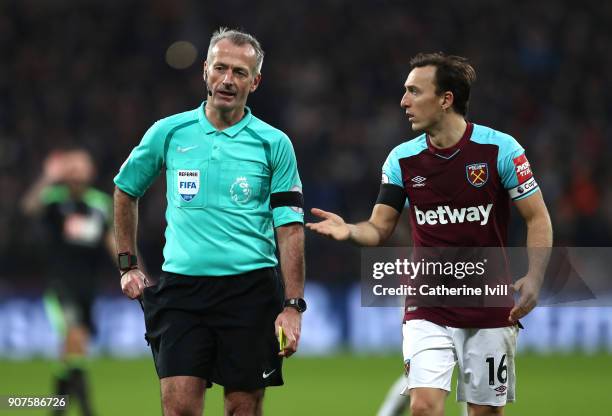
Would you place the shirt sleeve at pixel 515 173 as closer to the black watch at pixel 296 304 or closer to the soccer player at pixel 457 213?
the soccer player at pixel 457 213

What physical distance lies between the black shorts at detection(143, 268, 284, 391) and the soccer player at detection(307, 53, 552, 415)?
628mm

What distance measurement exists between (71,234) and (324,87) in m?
8.68

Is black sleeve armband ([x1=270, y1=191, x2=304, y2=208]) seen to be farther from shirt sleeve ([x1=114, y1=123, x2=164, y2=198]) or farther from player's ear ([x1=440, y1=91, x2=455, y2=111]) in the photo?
player's ear ([x1=440, y1=91, x2=455, y2=111])

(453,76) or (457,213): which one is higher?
(453,76)

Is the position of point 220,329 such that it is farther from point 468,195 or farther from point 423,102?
point 423,102

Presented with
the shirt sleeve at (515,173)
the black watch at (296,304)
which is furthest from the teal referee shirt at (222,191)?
the shirt sleeve at (515,173)

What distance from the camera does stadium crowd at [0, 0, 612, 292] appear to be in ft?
51.1

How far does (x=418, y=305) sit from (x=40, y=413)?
468cm

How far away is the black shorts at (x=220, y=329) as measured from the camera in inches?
209

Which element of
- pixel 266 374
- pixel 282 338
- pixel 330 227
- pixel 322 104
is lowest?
pixel 266 374

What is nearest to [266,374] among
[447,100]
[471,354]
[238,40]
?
[471,354]

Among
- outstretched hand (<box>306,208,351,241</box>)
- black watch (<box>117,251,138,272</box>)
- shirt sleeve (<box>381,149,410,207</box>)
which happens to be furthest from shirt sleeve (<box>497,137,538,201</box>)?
black watch (<box>117,251,138,272</box>)

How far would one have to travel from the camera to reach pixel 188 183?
212 inches

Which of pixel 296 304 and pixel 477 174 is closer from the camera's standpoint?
pixel 296 304
